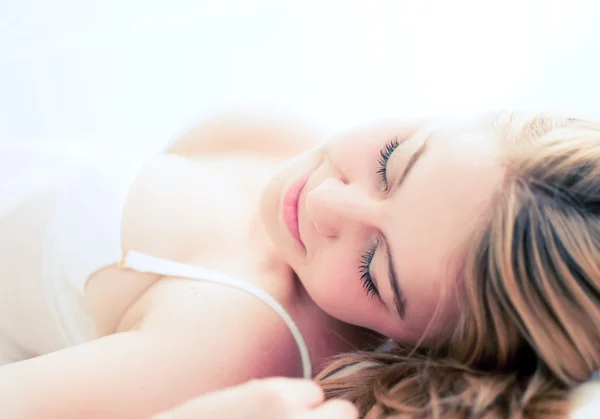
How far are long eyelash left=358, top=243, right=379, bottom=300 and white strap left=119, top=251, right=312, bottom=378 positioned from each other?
0.14 metres

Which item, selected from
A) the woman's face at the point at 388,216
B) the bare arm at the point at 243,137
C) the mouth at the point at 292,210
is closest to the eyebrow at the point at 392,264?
the woman's face at the point at 388,216

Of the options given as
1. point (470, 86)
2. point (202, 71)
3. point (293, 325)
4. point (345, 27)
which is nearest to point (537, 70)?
point (470, 86)

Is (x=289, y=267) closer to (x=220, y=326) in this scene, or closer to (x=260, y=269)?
(x=260, y=269)

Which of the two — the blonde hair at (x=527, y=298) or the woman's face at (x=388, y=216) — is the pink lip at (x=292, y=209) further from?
the blonde hair at (x=527, y=298)

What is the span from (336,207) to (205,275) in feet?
0.74

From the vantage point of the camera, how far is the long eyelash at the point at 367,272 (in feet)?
2.64

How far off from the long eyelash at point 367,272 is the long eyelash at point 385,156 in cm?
9

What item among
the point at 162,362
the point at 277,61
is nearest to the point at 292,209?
the point at 162,362

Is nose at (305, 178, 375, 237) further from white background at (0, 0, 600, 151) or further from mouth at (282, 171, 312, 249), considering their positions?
white background at (0, 0, 600, 151)

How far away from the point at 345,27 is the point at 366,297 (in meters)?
0.79

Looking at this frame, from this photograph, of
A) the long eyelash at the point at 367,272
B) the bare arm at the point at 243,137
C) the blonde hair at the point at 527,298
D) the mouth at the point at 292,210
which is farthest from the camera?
the bare arm at the point at 243,137

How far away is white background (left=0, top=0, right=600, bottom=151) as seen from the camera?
1224mm

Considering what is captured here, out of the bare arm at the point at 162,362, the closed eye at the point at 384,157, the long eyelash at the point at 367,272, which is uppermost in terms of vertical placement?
the closed eye at the point at 384,157

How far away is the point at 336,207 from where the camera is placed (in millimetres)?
811
